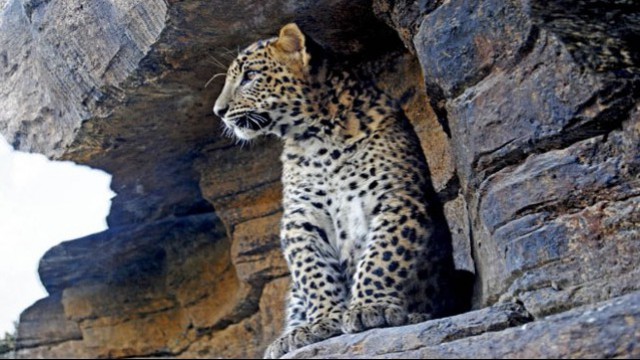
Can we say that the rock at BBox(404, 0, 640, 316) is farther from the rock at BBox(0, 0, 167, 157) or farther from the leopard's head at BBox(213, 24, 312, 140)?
the rock at BBox(0, 0, 167, 157)

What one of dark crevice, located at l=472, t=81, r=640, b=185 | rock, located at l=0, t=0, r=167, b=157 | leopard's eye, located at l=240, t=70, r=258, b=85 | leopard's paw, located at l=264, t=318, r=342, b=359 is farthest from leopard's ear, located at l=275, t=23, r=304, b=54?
dark crevice, located at l=472, t=81, r=640, b=185

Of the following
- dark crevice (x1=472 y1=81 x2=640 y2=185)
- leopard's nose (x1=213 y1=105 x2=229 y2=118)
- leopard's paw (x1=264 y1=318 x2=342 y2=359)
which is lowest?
leopard's paw (x1=264 y1=318 x2=342 y2=359)

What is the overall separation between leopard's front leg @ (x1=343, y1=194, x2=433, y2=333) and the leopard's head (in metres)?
1.00

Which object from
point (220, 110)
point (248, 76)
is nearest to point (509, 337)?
point (220, 110)

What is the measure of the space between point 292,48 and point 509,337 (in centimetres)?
326

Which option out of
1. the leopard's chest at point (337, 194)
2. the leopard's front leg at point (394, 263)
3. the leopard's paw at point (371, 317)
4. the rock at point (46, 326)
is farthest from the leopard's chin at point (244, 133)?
the rock at point (46, 326)

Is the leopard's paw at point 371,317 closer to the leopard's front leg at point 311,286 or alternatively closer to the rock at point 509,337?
the leopard's front leg at point 311,286

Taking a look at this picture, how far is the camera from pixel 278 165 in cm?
910

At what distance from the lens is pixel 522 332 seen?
15.9ft

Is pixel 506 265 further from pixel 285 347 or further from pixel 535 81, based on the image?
pixel 285 347

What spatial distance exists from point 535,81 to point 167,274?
15.3ft

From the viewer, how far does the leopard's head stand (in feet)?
24.8

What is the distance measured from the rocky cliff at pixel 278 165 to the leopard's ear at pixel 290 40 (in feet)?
0.29

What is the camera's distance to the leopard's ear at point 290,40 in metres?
7.35
